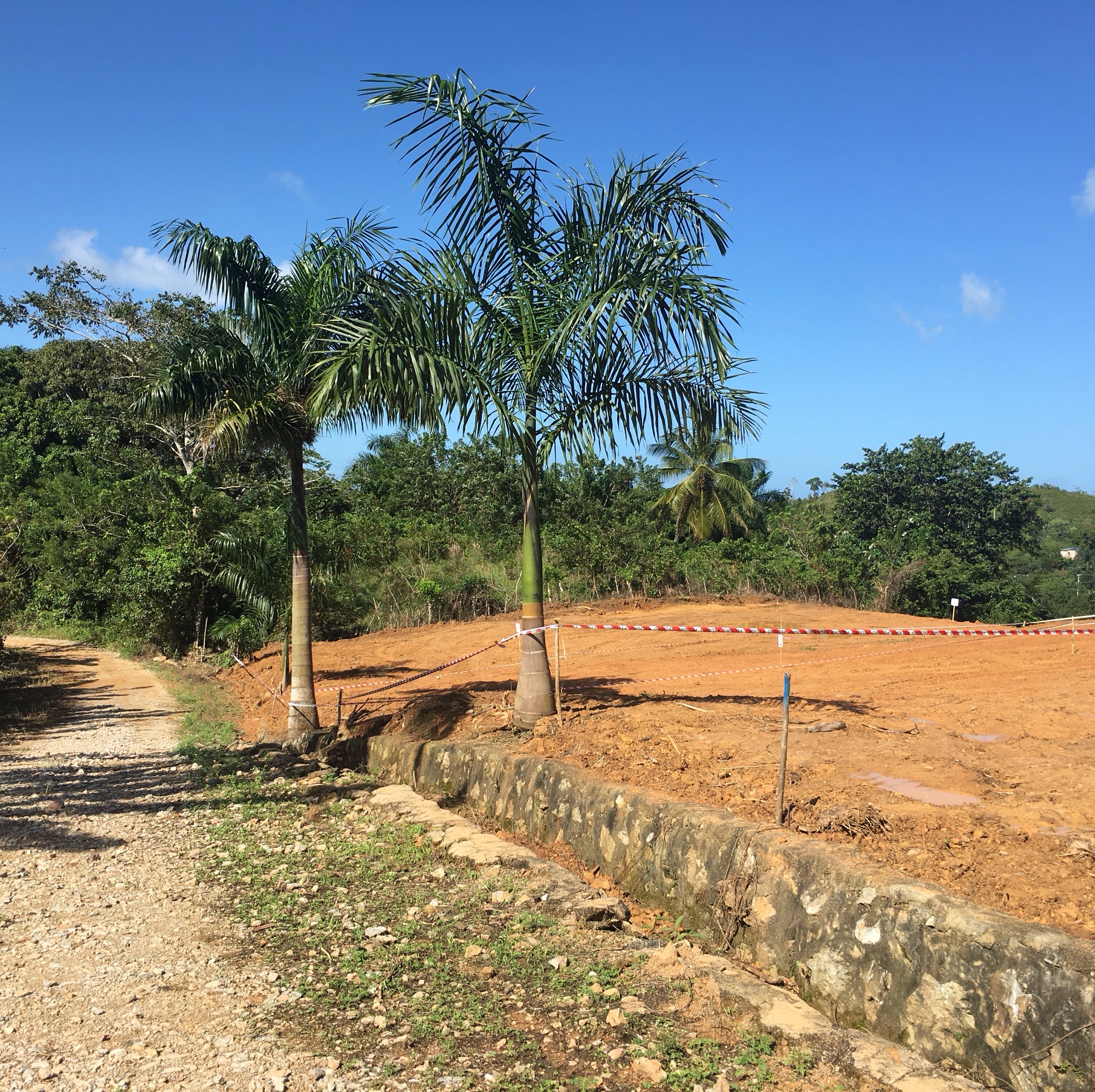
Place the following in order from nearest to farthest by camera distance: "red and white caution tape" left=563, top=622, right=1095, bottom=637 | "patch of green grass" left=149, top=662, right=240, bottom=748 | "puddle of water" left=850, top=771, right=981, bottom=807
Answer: "puddle of water" left=850, top=771, right=981, bottom=807 < "red and white caution tape" left=563, top=622, right=1095, bottom=637 < "patch of green grass" left=149, top=662, right=240, bottom=748

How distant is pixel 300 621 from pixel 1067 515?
75.6 m

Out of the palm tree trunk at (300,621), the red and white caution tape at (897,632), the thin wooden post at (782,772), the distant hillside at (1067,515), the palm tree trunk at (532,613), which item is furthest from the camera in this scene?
the distant hillside at (1067,515)

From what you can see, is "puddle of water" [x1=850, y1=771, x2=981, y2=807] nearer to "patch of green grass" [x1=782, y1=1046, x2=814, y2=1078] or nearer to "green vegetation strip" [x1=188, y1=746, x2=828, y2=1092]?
"green vegetation strip" [x1=188, y1=746, x2=828, y2=1092]

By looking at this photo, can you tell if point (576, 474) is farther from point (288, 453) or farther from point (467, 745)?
point (288, 453)

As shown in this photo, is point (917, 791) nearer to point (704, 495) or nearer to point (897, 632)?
point (897, 632)

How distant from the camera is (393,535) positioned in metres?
24.1

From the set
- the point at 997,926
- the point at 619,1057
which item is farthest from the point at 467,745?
the point at 997,926

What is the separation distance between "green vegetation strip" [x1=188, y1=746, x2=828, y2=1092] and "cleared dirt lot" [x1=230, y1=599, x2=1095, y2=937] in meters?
1.32

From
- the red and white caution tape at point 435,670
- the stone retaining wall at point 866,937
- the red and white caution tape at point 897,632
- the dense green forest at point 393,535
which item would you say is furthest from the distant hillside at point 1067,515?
the stone retaining wall at point 866,937

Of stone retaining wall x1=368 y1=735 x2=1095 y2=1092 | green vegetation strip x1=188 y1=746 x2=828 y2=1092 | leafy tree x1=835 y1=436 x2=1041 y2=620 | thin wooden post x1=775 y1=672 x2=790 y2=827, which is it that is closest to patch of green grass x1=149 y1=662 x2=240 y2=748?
green vegetation strip x1=188 y1=746 x2=828 y2=1092

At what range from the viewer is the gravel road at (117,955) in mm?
3631

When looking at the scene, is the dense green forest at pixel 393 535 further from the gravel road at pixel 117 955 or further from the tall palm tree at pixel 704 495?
the gravel road at pixel 117 955

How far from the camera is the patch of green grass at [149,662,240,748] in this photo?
36.9 ft

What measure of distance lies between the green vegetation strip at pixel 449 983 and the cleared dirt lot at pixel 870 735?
132cm
